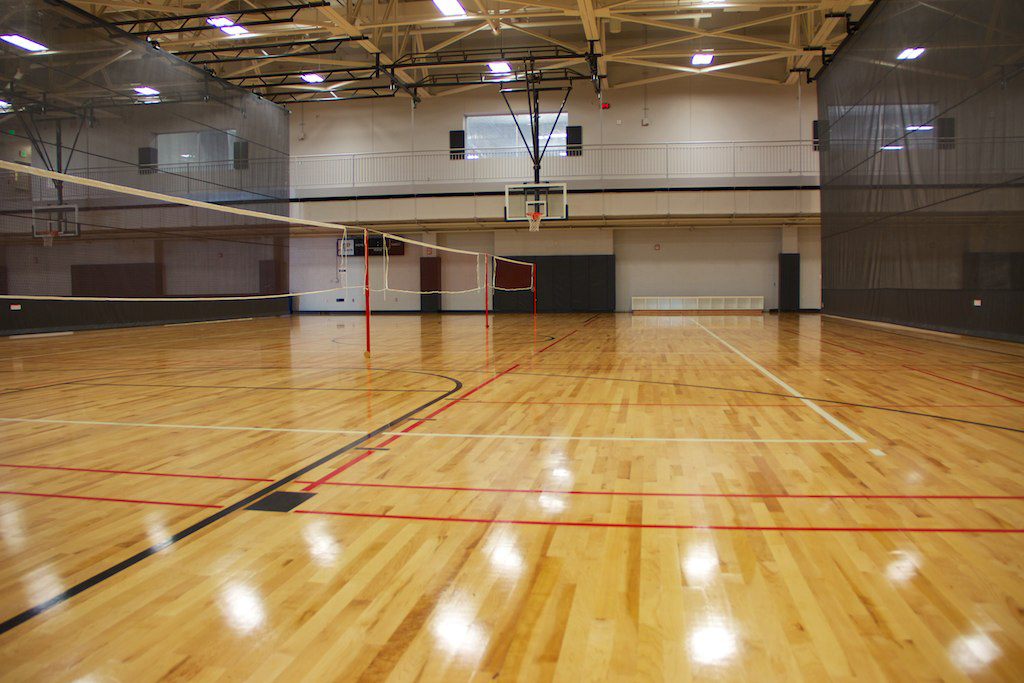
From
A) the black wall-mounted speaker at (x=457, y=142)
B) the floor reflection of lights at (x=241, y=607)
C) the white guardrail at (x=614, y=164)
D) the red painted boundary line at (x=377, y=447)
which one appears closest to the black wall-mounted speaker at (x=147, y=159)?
the white guardrail at (x=614, y=164)

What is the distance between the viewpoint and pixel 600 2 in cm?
1684

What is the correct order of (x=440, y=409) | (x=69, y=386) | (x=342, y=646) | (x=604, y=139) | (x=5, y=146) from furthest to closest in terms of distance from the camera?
(x=604, y=139)
(x=5, y=146)
(x=69, y=386)
(x=440, y=409)
(x=342, y=646)

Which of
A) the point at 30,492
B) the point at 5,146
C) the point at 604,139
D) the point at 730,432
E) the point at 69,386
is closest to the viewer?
the point at 30,492

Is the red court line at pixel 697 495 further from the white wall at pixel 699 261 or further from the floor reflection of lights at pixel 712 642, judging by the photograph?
the white wall at pixel 699 261

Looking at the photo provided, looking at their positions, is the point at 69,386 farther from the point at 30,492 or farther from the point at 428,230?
the point at 428,230

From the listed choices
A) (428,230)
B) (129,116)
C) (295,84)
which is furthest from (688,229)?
(129,116)

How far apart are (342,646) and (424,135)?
25819mm

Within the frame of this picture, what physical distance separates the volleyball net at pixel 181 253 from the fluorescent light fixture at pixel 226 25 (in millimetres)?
4379

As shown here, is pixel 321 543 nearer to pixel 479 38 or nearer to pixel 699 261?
pixel 479 38

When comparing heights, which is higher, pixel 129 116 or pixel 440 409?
pixel 129 116

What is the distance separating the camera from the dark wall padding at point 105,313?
1548cm

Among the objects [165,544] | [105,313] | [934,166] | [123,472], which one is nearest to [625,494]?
[165,544]

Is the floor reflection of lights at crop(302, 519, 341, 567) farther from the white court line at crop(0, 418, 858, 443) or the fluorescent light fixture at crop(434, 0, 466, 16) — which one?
the fluorescent light fixture at crop(434, 0, 466, 16)

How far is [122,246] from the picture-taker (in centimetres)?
1731
